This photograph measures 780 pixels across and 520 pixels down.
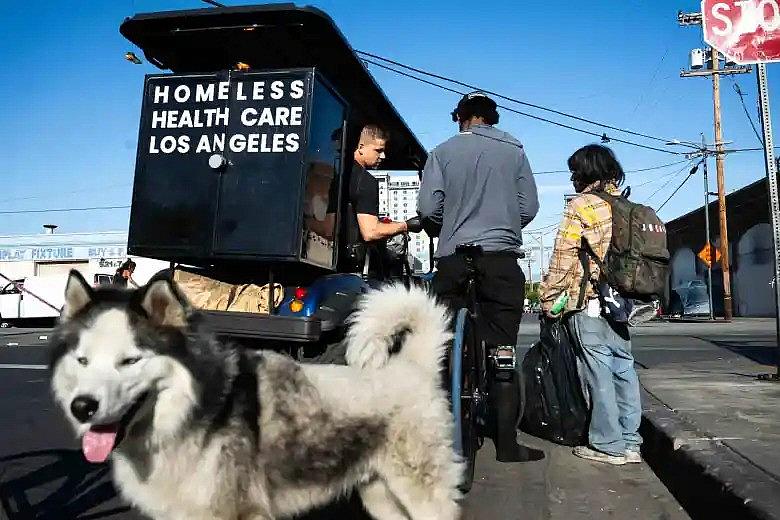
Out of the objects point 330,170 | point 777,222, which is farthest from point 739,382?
point 330,170

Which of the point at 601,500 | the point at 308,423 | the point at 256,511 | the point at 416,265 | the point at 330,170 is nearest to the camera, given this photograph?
the point at 256,511

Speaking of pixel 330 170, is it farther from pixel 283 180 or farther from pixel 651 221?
pixel 651 221

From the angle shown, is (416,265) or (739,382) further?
(416,265)

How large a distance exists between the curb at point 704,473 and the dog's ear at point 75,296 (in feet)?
10.2

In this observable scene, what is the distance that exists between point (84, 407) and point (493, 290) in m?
2.63

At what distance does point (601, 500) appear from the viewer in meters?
4.34

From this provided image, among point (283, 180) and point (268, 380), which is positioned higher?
point (283, 180)

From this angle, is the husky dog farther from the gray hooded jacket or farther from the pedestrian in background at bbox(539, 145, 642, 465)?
the pedestrian in background at bbox(539, 145, 642, 465)

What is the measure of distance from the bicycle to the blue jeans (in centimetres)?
67

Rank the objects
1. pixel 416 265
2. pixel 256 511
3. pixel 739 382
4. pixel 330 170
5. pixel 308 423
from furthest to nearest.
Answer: pixel 416 265 < pixel 739 382 < pixel 330 170 < pixel 308 423 < pixel 256 511

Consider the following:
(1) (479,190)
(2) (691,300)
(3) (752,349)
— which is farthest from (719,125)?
(1) (479,190)

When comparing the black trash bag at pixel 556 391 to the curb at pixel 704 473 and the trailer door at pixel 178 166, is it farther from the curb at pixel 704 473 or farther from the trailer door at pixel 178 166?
the trailer door at pixel 178 166

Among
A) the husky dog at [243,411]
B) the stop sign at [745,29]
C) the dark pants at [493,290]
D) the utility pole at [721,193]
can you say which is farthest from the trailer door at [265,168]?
the utility pole at [721,193]

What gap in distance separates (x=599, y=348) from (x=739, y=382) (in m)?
3.70
